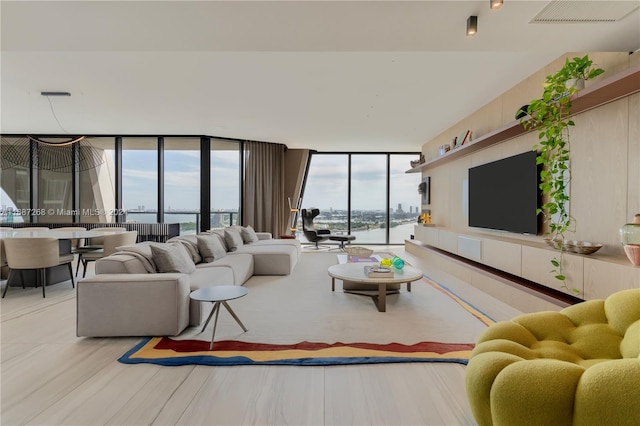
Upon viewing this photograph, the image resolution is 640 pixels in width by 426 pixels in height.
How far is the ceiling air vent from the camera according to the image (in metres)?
2.02

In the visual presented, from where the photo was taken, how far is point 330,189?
8.56 metres

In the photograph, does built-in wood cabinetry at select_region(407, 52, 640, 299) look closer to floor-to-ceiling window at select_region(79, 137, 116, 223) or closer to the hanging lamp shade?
floor-to-ceiling window at select_region(79, 137, 116, 223)

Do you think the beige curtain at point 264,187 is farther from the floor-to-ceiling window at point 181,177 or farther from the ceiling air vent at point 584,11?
the ceiling air vent at point 584,11

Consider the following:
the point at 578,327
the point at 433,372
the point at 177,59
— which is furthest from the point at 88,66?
the point at 578,327

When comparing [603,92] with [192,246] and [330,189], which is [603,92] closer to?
[192,246]

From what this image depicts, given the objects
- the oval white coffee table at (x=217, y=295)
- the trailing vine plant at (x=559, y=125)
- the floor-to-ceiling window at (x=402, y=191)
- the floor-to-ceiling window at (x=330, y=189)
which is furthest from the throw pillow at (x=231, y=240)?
the floor-to-ceiling window at (x=402, y=191)

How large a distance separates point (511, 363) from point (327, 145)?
6.87 meters

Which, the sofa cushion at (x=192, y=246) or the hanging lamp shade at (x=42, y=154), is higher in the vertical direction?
the hanging lamp shade at (x=42, y=154)

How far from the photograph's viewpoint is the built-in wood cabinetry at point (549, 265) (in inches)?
89.4

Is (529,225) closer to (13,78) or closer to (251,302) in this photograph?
(251,302)

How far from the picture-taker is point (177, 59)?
3.31m

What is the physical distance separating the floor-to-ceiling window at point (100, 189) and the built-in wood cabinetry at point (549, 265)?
7.45m

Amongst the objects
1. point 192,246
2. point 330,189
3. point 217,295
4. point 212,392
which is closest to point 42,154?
point 192,246

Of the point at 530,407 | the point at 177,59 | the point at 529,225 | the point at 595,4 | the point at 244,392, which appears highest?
the point at 177,59
